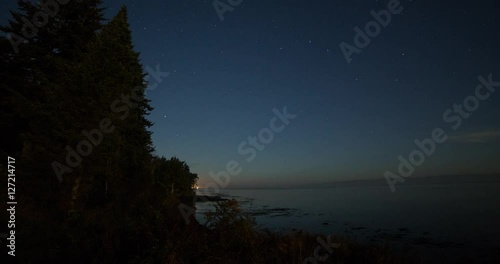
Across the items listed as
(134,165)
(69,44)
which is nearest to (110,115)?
(69,44)

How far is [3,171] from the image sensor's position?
50.1ft

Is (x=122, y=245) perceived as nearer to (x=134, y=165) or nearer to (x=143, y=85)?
(x=134, y=165)

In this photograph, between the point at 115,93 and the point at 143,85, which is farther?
the point at 143,85

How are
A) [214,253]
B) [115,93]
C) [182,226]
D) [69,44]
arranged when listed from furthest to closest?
1. [69,44]
2. [115,93]
3. [182,226]
4. [214,253]

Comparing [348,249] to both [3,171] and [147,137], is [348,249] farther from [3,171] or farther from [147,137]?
[147,137]

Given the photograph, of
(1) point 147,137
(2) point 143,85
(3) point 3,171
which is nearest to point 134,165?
(1) point 147,137

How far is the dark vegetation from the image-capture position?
8648mm

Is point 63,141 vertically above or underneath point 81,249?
above

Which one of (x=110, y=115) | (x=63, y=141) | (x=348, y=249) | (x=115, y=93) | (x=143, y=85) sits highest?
(x=143, y=85)

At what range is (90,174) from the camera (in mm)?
17688

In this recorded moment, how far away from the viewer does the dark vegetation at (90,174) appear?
28.4ft

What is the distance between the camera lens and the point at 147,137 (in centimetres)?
2823

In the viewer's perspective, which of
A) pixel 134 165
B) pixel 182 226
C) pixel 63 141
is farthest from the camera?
pixel 134 165

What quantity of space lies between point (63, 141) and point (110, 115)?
2829mm
